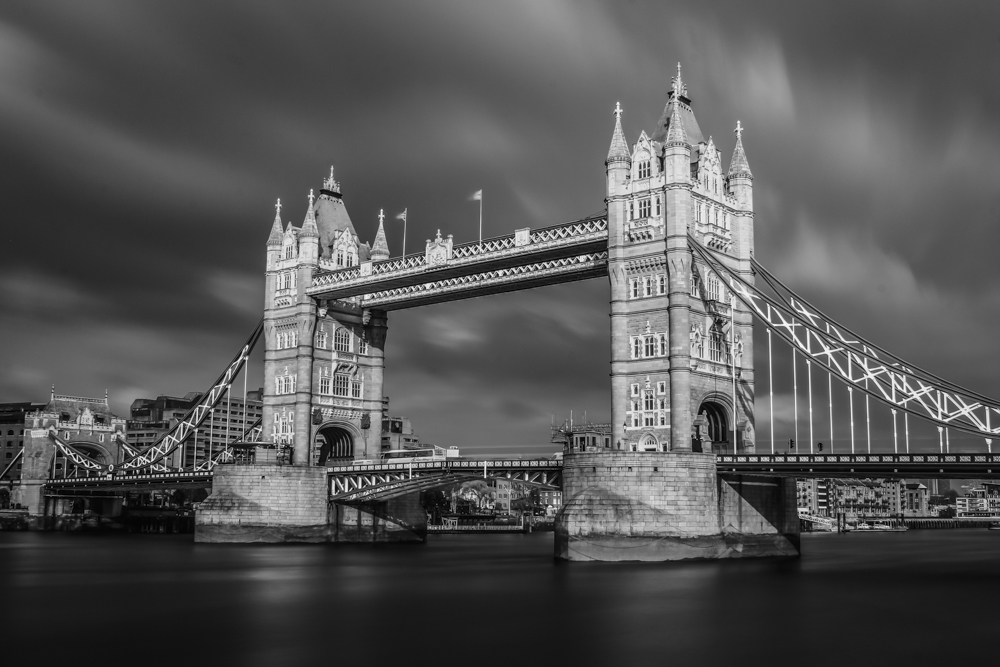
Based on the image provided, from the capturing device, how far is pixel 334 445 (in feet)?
322

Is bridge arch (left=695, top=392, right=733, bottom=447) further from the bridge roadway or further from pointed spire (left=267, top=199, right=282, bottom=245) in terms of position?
pointed spire (left=267, top=199, right=282, bottom=245)

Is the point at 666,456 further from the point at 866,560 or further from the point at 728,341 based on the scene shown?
the point at 866,560

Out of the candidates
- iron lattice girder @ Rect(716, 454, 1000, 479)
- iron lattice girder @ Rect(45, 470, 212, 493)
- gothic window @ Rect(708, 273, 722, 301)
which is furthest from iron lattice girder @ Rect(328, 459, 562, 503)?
iron lattice girder @ Rect(45, 470, 212, 493)

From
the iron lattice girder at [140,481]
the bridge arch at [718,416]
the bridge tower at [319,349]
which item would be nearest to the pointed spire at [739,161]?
the bridge arch at [718,416]

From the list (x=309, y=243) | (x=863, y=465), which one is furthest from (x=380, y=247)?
(x=863, y=465)

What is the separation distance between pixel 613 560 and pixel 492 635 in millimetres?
25167

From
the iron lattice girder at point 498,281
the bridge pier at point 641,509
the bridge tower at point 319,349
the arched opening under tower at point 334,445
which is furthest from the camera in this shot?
the arched opening under tower at point 334,445

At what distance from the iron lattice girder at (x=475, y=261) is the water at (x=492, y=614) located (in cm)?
2195

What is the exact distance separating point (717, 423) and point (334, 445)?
40.0 metres

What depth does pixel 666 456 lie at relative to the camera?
2426 inches

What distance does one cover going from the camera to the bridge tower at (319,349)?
91750 millimetres

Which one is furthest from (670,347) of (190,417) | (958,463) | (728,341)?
(190,417)

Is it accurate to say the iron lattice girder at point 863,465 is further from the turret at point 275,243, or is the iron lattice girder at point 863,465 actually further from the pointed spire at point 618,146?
the turret at point 275,243

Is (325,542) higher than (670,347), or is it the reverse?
(670,347)
